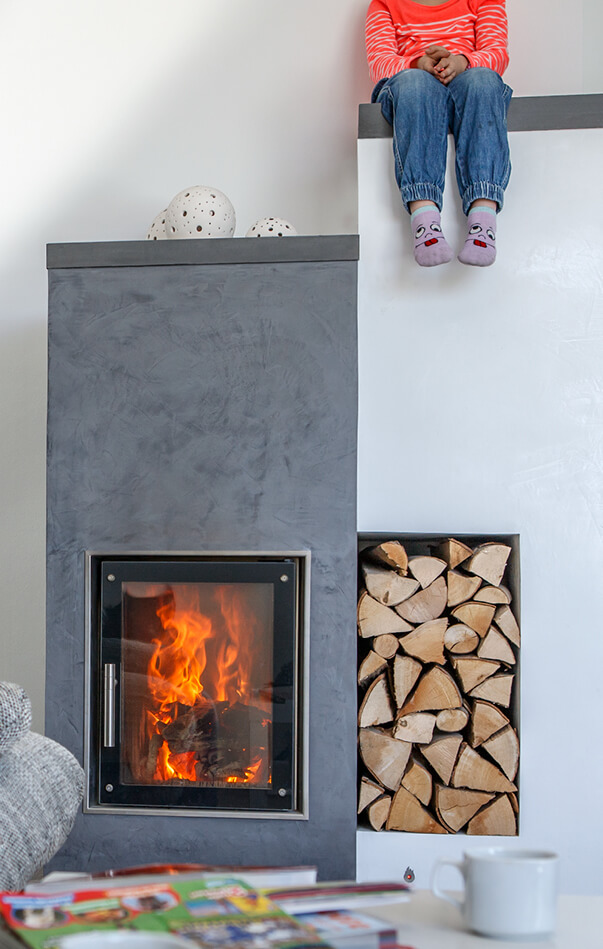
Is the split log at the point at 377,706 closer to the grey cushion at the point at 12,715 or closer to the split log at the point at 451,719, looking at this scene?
the split log at the point at 451,719

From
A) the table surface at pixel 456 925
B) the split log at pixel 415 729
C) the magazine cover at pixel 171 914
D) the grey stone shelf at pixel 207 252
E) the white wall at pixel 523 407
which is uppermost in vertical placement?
the grey stone shelf at pixel 207 252

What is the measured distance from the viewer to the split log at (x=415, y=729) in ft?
7.02

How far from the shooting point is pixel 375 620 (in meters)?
2.17

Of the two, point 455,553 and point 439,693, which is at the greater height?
point 455,553

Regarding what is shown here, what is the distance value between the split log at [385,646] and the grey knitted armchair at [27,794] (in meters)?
0.85

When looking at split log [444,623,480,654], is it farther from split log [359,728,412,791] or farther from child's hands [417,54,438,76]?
child's hands [417,54,438,76]

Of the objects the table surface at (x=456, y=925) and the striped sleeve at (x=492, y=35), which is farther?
the striped sleeve at (x=492, y=35)

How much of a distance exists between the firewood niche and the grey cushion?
96cm

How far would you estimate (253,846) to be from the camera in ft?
6.75

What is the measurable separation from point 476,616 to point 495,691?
181 millimetres

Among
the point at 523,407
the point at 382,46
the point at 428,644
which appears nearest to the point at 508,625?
the point at 428,644

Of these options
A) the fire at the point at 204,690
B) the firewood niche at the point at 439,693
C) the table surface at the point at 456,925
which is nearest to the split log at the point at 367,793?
the firewood niche at the point at 439,693

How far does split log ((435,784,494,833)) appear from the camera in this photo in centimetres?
213

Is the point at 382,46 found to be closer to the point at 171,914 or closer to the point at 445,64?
the point at 445,64
